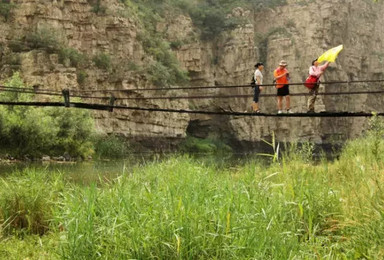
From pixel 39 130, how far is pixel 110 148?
10424mm

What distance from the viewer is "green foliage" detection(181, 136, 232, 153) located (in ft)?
170

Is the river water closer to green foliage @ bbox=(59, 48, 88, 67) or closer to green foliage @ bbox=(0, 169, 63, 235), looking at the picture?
green foliage @ bbox=(0, 169, 63, 235)

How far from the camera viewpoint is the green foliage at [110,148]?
3534cm

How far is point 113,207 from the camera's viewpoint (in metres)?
4.80

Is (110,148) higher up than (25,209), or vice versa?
(25,209)

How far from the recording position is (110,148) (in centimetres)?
3634

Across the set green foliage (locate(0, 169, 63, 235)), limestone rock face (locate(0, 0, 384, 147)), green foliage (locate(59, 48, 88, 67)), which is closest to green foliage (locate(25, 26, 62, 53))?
limestone rock face (locate(0, 0, 384, 147))

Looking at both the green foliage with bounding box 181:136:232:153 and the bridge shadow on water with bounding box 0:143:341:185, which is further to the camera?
the green foliage with bounding box 181:136:232:153

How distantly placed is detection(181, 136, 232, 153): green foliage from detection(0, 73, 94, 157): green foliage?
842 inches

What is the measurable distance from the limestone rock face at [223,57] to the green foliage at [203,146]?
7.31 feet

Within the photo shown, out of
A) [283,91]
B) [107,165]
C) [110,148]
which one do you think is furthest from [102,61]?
[283,91]

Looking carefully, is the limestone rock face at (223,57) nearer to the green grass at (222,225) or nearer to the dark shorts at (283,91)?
the dark shorts at (283,91)

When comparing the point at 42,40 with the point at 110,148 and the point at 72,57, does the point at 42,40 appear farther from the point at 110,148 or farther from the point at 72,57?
the point at 110,148

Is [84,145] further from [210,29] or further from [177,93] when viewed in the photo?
[210,29]
